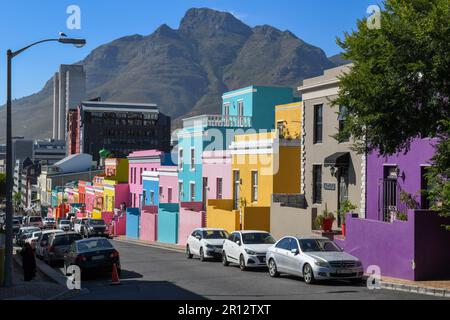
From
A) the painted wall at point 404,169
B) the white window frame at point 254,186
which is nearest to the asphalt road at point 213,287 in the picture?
the painted wall at point 404,169

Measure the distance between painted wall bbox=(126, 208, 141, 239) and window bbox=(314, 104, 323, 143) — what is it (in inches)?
1103

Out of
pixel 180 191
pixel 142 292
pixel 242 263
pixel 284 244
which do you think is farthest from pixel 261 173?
pixel 142 292

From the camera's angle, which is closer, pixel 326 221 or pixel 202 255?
pixel 326 221

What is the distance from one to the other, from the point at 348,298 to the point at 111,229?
50277 millimetres

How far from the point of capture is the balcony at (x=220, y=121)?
46625mm

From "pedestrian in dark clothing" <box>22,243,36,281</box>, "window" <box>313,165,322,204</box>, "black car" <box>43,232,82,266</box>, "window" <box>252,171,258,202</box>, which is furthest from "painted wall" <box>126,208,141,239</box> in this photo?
"pedestrian in dark clothing" <box>22,243,36,281</box>

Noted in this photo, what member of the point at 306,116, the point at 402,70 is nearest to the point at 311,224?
the point at 306,116

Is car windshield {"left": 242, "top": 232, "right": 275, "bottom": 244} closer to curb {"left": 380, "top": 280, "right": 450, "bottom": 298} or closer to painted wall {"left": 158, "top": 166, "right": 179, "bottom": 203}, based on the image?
curb {"left": 380, "top": 280, "right": 450, "bottom": 298}

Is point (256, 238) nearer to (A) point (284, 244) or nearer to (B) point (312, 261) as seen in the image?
(A) point (284, 244)

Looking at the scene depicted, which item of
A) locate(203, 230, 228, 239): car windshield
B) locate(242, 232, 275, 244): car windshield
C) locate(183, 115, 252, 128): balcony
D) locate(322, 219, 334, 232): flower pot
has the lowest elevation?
locate(203, 230, 228, 239): car windshield

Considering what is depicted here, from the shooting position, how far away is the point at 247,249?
2472 cm

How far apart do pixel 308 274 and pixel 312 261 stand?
16.9 inches

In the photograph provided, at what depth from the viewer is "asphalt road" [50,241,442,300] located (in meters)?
17.2
